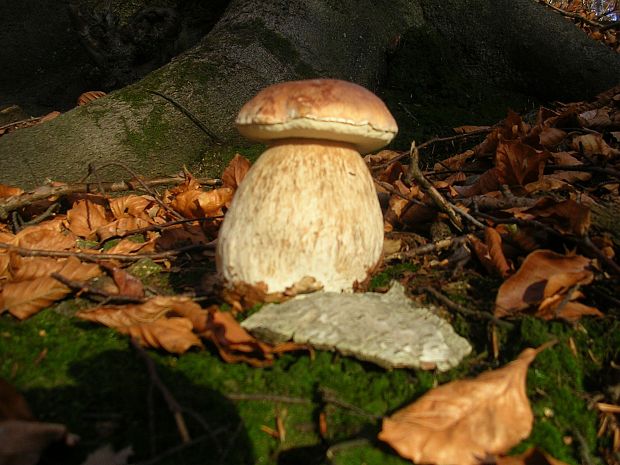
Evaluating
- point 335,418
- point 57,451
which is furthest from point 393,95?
point 57,451

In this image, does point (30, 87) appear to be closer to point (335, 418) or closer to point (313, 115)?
point (313, 115)

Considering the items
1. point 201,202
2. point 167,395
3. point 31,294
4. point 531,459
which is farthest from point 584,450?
point 201,202

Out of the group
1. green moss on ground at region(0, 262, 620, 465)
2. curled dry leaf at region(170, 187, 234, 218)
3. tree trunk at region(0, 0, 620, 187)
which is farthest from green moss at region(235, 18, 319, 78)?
green moss on ground at region(0, 262, 620, 465)

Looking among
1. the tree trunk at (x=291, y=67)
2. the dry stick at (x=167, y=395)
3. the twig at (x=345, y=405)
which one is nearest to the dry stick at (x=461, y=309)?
the twig at (x=345, y=405)

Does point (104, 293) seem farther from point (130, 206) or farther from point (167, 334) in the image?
point (130, 206)

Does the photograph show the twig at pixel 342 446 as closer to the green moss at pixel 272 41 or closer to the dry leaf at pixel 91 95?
the green moss at pixel 272 41

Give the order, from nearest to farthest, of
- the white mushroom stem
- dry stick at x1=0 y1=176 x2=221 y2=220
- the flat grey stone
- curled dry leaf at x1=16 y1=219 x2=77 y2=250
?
the flat grey stone → the white mushroom stem → curled dry leaf at x1=16 y1=219 x2=77 y2=250 → dry stick at x1=0 y1=176 x2=221 y2=220

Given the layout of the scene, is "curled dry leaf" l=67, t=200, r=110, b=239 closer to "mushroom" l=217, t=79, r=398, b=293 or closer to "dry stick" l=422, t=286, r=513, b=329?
"mushroom" l=217, t=79, r=398, b=293
